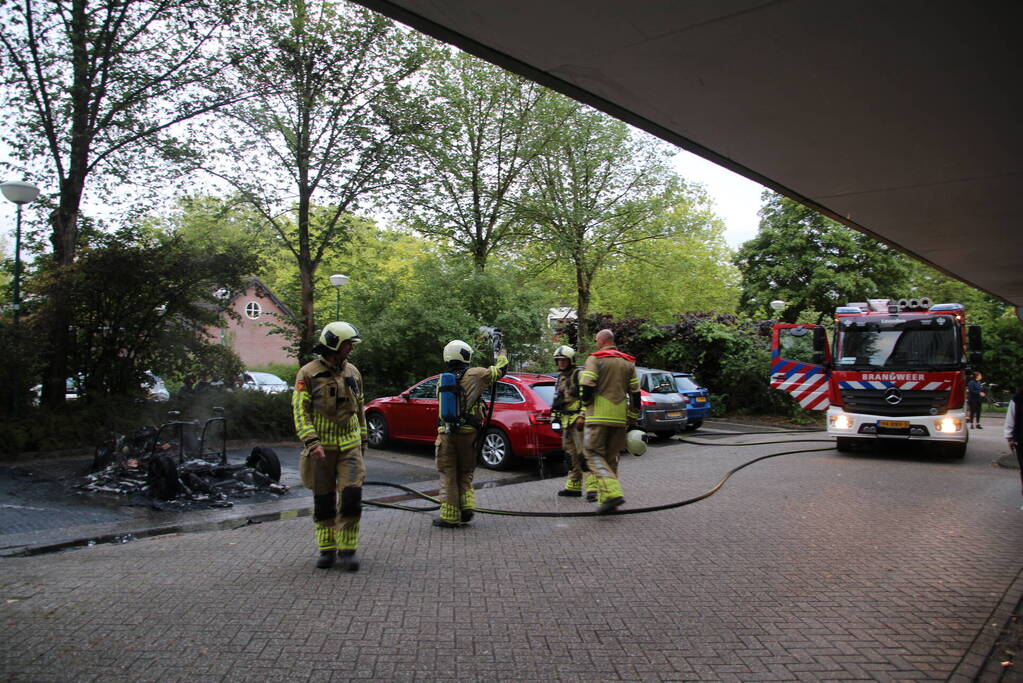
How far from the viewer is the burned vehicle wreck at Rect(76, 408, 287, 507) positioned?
777 centimetres

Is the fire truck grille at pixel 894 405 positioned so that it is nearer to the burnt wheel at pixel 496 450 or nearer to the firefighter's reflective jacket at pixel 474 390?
the burnt wheel at pixel 496 450

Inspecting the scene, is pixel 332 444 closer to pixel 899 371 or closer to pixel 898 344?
pixel 899 371

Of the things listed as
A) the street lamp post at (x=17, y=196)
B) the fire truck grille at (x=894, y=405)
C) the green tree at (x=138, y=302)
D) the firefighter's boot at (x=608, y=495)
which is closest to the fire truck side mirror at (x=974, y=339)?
the fire truck grille at (x=894, y=405)

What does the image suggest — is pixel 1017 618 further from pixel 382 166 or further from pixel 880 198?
pixel 382 166

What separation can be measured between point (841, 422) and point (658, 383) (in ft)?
12.6

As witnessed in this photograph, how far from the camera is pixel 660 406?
46.2 feet

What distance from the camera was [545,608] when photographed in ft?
14.5

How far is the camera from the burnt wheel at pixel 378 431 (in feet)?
41.6

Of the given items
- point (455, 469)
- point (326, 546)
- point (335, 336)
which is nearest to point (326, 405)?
point (335, 336)

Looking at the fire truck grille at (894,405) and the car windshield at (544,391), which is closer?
the car windshield at (544,391)

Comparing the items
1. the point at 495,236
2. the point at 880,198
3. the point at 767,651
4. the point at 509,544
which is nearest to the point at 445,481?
the point at 509,544

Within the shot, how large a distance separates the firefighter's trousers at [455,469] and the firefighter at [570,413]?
195 cm

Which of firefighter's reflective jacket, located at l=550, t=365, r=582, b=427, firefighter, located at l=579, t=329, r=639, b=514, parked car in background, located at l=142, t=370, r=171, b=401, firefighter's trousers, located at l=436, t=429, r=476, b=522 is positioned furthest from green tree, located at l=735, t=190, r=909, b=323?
firefighter's trousers, located at l=436, t=429, r=476, b=522

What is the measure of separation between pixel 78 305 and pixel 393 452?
628cm
